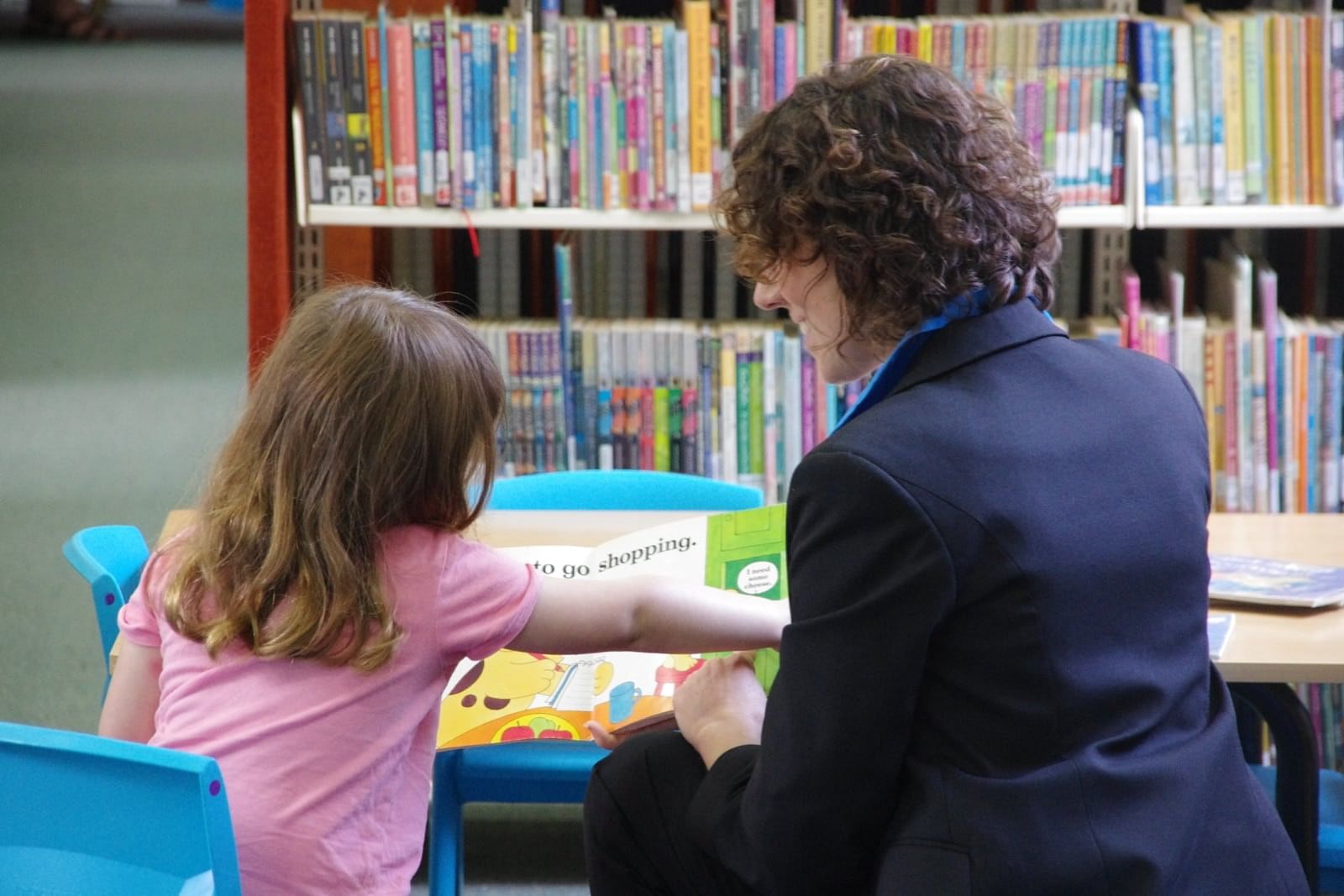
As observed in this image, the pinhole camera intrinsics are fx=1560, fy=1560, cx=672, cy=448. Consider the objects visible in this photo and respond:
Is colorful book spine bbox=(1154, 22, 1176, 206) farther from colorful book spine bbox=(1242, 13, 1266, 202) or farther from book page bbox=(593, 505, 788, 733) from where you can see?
book page bbox=(593, 505, 788, 733)

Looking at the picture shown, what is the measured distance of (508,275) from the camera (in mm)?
2799

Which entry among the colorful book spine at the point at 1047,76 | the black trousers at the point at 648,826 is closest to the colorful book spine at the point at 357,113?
the colorful book spine at the point at 1047,76

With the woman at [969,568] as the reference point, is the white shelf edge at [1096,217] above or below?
above

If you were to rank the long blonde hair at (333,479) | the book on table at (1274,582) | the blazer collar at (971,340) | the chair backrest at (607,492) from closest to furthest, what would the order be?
the blazer collar at (971,340), the long blonde hair at (333,479), the book on table at (1274,582), the chair backrest at (607,492)

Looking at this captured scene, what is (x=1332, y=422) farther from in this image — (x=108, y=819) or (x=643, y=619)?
(x=108, y=819)

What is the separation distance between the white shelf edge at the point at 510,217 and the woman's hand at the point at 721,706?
1.22 meters

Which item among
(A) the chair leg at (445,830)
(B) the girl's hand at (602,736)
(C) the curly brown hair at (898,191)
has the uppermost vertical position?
(C) the curly brown hair at (898,191)

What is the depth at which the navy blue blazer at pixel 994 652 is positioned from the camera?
3.51 ft

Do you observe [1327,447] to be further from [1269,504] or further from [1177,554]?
[1177,554]

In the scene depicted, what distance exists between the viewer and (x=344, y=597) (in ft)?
4.20

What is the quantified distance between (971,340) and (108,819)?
2.43 ft

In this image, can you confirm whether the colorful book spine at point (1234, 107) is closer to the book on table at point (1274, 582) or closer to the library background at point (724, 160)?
the library background at point (724, 160)

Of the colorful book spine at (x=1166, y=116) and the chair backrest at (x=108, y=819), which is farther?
the colorful book spine at (x=1166, y=116)

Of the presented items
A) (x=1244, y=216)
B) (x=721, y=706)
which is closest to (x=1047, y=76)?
(x=1244, y=216)
